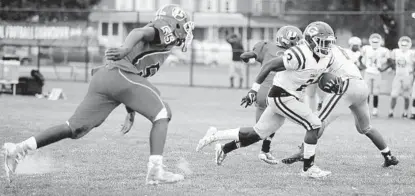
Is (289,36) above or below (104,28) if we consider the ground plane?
above

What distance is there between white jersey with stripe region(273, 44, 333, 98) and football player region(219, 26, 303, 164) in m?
0.95

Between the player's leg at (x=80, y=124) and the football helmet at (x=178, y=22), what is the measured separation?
76 cm

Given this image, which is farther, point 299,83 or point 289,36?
point 289,36

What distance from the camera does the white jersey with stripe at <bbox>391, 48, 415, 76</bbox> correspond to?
56.7ft

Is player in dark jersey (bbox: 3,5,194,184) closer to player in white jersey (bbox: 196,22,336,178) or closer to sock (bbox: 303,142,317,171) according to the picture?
player in white jersey (bbox: 196,22,336,178)

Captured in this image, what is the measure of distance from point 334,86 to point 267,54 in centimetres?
186

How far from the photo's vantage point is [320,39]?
789 centimetres

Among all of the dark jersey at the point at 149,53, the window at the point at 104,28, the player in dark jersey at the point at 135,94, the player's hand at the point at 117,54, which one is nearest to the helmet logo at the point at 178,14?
the player in dark jersey at the point at 135,94

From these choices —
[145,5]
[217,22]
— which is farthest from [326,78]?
[145,5]

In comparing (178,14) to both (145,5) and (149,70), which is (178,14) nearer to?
(149,70)

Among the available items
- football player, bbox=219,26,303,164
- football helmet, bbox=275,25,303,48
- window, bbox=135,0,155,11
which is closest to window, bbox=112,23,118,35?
window, bbox=135,0,155,11

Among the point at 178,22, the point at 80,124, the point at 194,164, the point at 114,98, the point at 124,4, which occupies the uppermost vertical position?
the point at 178,22

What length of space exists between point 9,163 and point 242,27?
30.4 metres

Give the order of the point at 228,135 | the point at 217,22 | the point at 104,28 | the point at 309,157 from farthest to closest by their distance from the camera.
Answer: the point at 217,22, the point at 104,28, the point at 228,135, the point at 309,157
